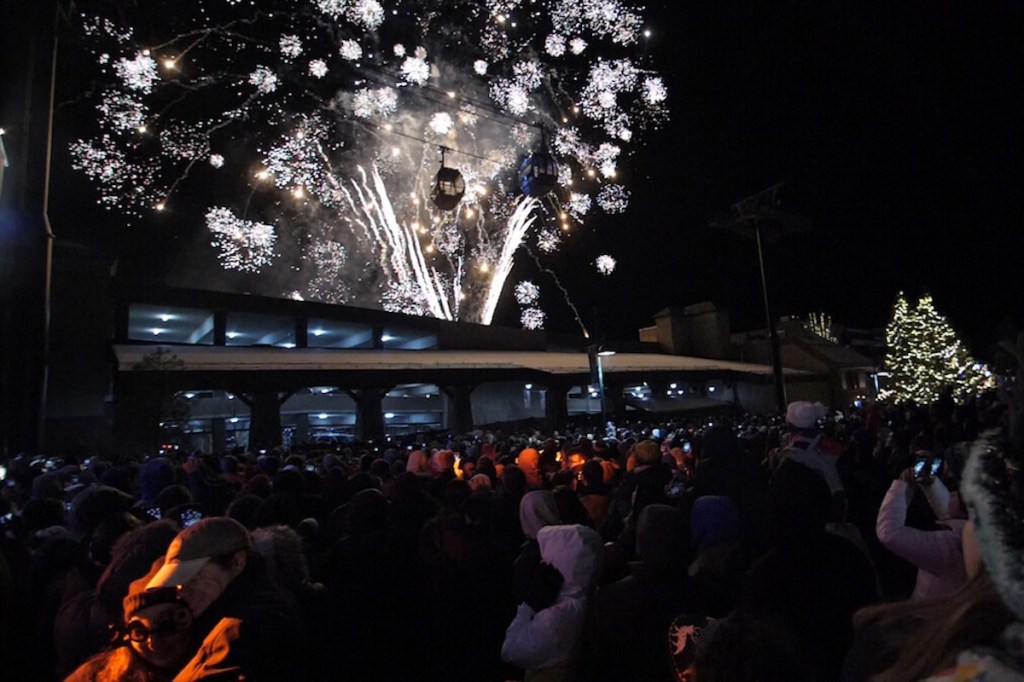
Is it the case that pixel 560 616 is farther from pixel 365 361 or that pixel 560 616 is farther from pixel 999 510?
pixel 365 361

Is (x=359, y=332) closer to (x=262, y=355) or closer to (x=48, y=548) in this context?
(x=262, y=355)

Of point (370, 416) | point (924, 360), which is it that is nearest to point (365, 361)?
point (370, 416)

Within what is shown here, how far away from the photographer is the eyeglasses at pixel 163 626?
72.9 inches

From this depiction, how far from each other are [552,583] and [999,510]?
1.83 metres

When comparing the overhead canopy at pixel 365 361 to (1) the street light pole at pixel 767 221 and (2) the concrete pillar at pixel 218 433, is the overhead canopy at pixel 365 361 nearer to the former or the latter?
(2) the concrete pillar at pixel 218 433

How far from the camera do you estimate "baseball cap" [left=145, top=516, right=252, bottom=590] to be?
2.01m

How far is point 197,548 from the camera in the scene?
A: 2096 millimetres

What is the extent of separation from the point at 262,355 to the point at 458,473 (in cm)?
1239

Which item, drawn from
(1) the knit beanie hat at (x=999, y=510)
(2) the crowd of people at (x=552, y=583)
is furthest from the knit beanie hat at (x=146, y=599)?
(1) the knit beanie hat at (x=999, y=510)

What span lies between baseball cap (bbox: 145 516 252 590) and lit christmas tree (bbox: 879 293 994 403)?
34.3 meters

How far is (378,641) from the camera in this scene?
11.1 ft

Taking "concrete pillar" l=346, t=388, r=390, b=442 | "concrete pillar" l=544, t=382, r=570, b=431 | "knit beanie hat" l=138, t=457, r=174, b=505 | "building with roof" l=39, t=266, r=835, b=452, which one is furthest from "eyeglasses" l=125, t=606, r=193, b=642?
"concrete pillar" l=544, t=382, r=570, b=431

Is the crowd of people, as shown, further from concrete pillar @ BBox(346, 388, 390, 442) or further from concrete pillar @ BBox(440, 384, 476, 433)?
concrete pillar @ BBox(440, 384, 476, 433)

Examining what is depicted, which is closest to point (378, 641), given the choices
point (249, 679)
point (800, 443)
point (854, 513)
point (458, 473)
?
point (249, 679)
